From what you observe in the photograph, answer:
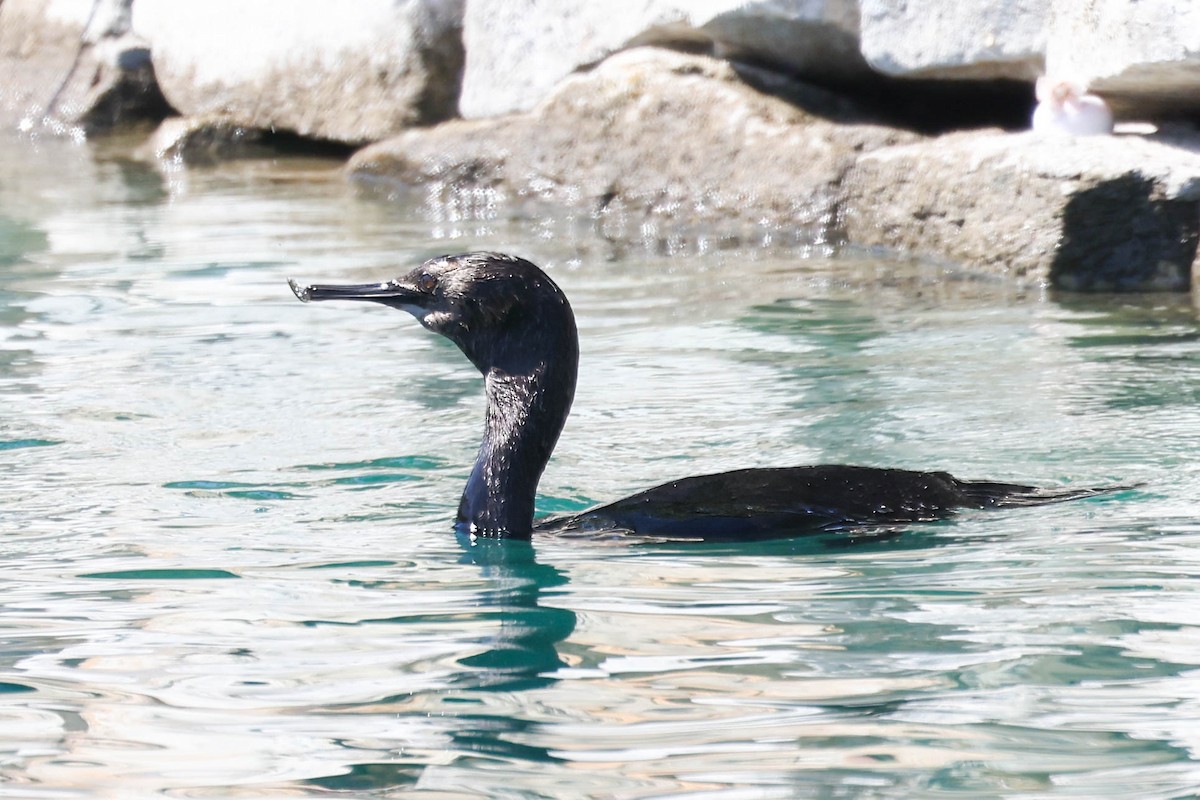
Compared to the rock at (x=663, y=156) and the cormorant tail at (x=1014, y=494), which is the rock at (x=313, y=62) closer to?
the rock at (x=663, y=156)

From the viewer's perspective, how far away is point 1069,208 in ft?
26.0

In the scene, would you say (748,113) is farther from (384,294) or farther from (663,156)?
(384,294)

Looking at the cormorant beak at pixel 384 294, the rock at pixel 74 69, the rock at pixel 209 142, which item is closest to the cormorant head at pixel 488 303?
the cormorant beak at pixel 384 294

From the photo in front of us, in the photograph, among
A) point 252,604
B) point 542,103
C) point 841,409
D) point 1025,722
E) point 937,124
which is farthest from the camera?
point 542,103

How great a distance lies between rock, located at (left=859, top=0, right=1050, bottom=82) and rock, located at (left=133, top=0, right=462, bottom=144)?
408cm

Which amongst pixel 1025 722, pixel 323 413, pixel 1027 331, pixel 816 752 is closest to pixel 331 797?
pixel 816 752

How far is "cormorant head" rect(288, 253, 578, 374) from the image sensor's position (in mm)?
4465

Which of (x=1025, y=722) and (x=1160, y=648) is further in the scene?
(x=1160, y=648)

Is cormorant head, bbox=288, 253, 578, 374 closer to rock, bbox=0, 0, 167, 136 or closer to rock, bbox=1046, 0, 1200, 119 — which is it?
rock, bbox=1046, 0, 1200, 119

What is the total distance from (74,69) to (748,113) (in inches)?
294

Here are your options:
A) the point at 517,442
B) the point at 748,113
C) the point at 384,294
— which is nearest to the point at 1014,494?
the point at 517,442

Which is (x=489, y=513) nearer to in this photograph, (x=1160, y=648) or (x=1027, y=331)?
(x=1160, y=648)

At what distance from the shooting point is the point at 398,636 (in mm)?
3668

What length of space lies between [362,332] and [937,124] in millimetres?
3761
